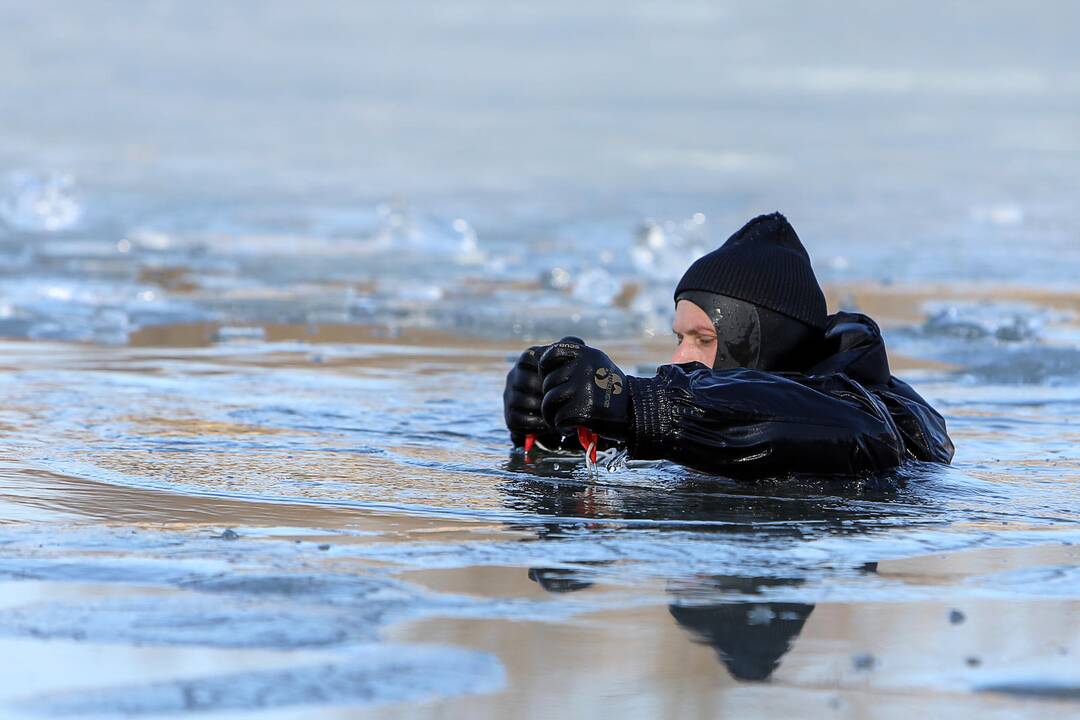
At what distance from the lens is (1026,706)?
2.25 m

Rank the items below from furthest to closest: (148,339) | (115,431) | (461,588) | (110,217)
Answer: (110,217) → (148,339) → (115,431) → (461,588)

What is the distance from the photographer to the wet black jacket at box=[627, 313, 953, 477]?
3.84 m

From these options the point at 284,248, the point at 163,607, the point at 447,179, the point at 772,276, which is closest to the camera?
the point at 163,607

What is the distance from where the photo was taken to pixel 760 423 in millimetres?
3889

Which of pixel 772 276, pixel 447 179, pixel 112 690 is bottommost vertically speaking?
pixel 112 690

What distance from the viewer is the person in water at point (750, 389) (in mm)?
3785

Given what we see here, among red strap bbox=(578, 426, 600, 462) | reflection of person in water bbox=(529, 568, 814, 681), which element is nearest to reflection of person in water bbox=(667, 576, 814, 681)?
reflection of person in water bbox=(529, 568, 814, 681)

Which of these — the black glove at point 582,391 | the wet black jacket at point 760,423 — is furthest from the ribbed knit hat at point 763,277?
the black glove at point 582,391

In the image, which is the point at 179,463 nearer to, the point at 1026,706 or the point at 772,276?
the point at 772,276

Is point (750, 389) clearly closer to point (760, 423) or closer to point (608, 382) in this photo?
point (760, 423)

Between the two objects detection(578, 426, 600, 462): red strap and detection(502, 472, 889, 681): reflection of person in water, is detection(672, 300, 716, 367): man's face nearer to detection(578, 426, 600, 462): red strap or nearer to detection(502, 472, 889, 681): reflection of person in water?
detection(502, 472, 889, 681): reflection of person in water

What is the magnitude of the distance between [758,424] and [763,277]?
0.85 metres

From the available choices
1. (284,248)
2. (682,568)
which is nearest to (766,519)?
(682,568)

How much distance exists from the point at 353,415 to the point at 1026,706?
11.7ft
